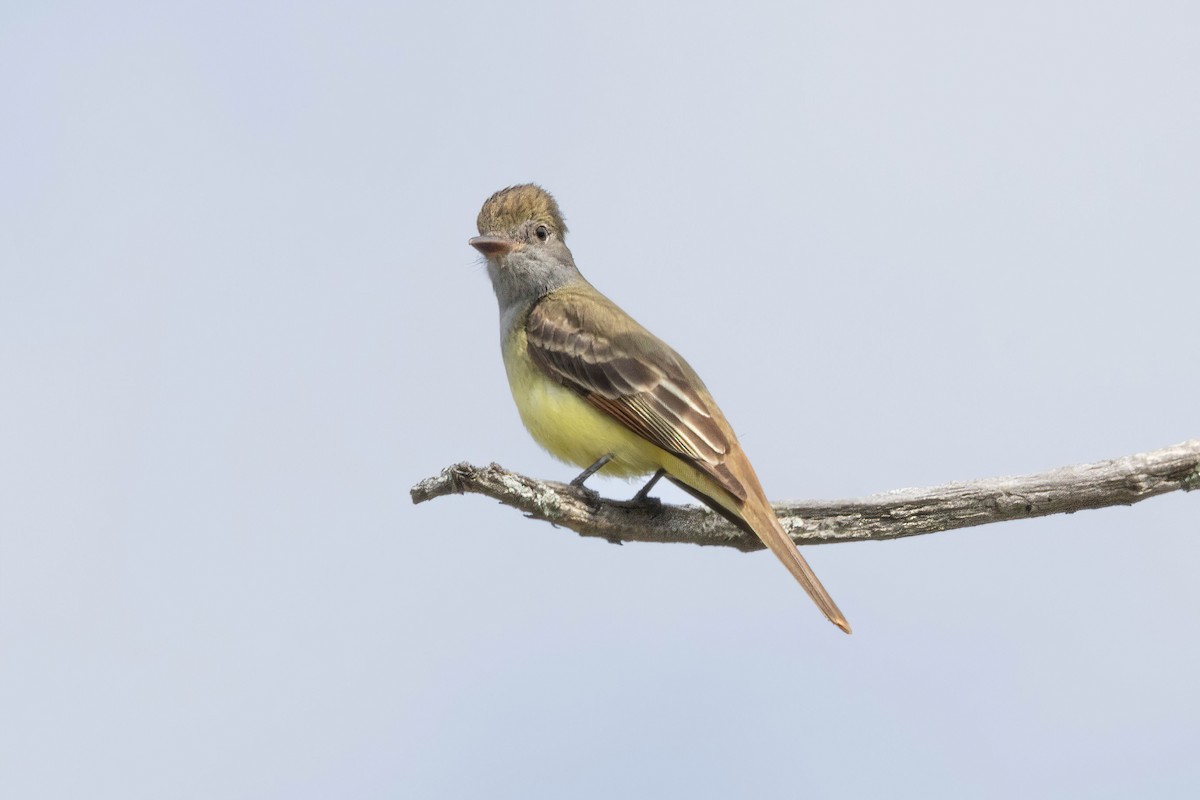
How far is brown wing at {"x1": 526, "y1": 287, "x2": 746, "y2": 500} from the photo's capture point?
6105mm

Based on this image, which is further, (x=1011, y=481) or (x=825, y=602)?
(x=1011, y=481)

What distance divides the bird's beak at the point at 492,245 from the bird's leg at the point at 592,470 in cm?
173

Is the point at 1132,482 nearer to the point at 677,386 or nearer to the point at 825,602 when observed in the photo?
the point at 825,602

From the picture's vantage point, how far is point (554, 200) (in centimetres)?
797

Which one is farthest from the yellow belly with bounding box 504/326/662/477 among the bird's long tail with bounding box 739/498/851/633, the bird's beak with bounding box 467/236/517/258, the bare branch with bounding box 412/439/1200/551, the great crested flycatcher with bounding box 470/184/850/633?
the bird's beak with bounding box 467/236/517/258

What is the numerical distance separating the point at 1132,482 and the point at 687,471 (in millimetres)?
2306

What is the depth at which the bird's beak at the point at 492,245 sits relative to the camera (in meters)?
7.39

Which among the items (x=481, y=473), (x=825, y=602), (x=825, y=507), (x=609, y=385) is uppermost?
(x=609, y=385)

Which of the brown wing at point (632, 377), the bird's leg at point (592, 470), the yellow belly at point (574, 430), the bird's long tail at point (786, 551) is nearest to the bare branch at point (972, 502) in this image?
the bird's leg at point (592, 470)

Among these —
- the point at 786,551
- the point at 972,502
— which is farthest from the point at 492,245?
the point at 972,502

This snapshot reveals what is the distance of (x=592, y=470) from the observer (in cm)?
629

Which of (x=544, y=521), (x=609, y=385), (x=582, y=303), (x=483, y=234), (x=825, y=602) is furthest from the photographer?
(x=483, y=234)

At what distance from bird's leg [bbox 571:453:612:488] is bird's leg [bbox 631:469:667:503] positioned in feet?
0.78

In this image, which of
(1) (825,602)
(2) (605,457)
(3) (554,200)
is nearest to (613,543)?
(2) (605,457)
